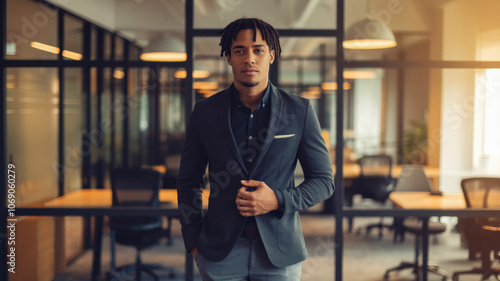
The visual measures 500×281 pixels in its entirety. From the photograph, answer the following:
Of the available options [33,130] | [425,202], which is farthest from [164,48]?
[425,202]

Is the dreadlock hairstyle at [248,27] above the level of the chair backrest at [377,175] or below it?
above

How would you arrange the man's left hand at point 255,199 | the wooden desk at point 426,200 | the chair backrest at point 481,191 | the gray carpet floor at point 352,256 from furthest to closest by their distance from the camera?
the gray carpet floor at point 352,256 → the wooden desk at point 426,200 → the chair backrest at point 481,191 → the man's left hand at point 255,199

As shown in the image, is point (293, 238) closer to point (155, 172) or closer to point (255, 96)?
point (255, 96)

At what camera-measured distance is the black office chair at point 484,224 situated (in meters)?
3.92

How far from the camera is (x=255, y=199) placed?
5.42ft

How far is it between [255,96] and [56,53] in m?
3.33

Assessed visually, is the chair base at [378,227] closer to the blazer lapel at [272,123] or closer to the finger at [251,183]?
the blazer lapel at [272,123]

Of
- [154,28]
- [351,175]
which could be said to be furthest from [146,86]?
[351,175]

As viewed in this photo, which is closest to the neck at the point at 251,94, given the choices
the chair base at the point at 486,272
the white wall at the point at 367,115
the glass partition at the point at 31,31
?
the glass partition at the point at 31,31

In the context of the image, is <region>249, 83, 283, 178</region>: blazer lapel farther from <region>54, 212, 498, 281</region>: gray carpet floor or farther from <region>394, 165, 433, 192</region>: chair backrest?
<region>394, 165, 433, 192</region>: chair backrest

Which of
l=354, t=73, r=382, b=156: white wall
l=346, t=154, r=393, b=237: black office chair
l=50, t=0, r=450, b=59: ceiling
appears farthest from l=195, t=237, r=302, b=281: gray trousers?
l=354, t=73, r=382, b=156: white wall

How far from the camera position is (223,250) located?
5.78 ft

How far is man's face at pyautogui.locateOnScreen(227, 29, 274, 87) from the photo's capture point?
174 centimetres

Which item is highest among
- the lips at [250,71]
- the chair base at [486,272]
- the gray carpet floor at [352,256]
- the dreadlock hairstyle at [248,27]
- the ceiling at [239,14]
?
the ceiling at [239,14]
